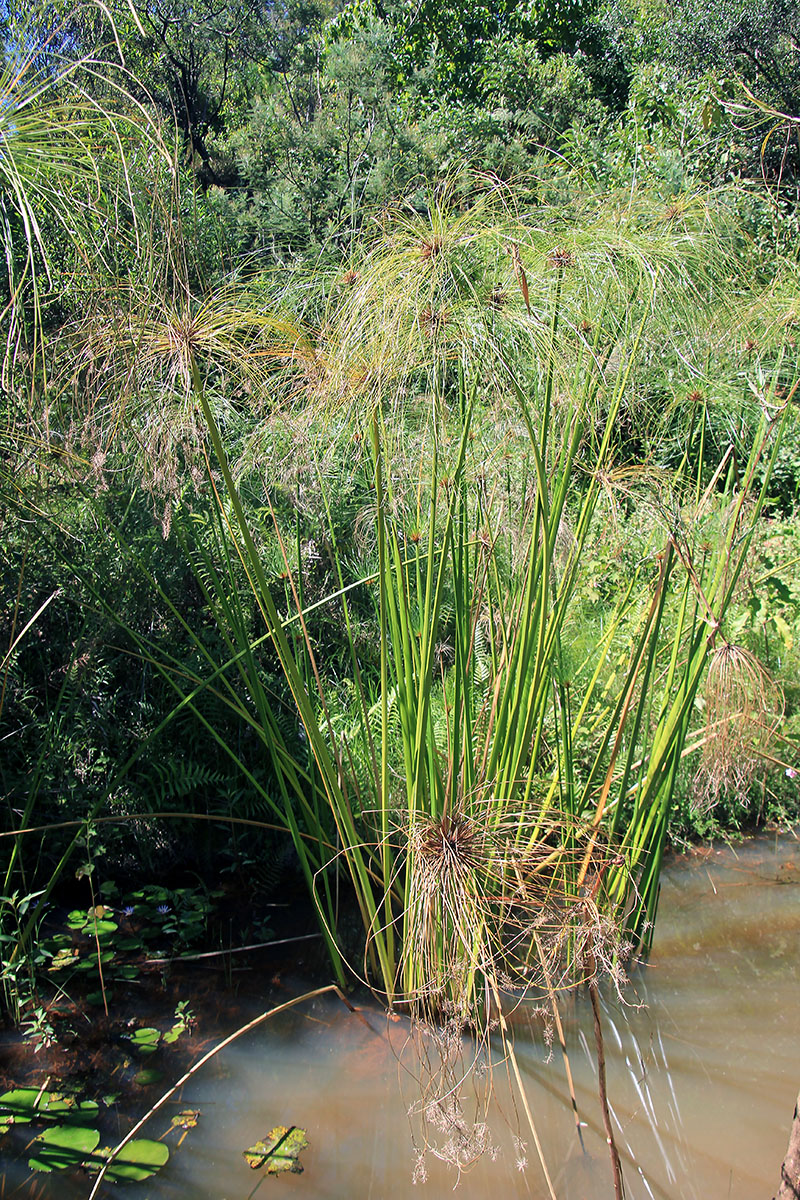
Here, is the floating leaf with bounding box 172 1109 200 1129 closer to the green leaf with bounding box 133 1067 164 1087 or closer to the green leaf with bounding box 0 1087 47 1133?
the green leaf with bounding box 133 1067 164 1087

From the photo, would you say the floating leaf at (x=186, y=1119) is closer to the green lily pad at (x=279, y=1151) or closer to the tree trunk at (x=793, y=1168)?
the green lily pad at (x=279, y=1151)

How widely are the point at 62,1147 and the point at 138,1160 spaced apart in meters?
0.21

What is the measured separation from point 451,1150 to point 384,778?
855mm

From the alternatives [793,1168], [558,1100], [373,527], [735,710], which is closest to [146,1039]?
[558,1100]

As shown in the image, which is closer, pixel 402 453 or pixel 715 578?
pixel 715 578

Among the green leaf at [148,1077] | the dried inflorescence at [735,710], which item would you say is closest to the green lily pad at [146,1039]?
the green leaf at [148,1077]

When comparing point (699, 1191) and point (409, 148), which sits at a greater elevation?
point (409, 148)

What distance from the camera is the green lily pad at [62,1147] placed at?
81.5 inches

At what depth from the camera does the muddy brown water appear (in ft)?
6.75

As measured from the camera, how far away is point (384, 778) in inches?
85.0

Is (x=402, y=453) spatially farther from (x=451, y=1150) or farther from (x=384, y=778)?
(x=451, y=1150)

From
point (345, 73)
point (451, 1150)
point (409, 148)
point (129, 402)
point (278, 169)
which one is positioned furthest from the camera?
point (345, 73)

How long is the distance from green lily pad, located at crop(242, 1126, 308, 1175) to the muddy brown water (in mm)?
22

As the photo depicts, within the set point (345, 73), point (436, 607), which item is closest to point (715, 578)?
point (436, 607)
